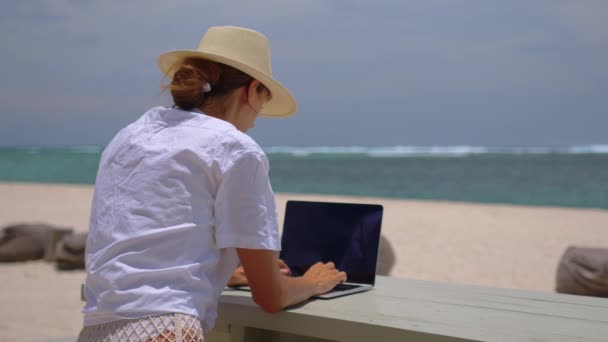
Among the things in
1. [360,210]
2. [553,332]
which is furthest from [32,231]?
[553,332]

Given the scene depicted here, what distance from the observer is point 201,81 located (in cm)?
200

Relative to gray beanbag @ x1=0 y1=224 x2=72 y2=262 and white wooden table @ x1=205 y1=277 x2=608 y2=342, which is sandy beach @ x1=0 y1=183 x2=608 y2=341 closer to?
gray beanbag @ x1=0 y1=224 x2=72 y2=262

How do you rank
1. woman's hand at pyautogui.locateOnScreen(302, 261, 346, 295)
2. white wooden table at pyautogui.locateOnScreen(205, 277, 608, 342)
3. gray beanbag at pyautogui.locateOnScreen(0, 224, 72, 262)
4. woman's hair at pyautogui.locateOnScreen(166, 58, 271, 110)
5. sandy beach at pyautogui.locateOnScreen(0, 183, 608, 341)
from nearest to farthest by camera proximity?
white wooden table at pyautogui.locateOnScreen(205, 277, 608, 342) < woman's hair at pyautogui.locateOnScreen(166, 58, 271, 110) < woman's hand at pyautogui.locateOnScreen(302, 261, 346, 295) < sandy beach at pyautogui.locateOnScreen(0, 183, 608, 341) < gray beanbag at pyautogui.locateOnScreen(0, 224, 72, 262)

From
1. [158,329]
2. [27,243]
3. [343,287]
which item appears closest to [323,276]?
[343,287]

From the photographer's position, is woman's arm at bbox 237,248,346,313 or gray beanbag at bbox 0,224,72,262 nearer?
woman's arm at bbox 237,248,346,313

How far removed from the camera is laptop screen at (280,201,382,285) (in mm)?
2459

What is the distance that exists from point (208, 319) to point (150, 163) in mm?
444

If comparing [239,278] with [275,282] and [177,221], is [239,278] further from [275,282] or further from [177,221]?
[177,221]

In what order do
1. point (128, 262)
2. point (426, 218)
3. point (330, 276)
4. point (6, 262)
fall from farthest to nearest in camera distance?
point (426, 218), point (6, 262), point (330, 276), point (128, 262)

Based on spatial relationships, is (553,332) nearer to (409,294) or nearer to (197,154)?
(409,294)

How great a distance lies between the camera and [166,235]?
1.78 m

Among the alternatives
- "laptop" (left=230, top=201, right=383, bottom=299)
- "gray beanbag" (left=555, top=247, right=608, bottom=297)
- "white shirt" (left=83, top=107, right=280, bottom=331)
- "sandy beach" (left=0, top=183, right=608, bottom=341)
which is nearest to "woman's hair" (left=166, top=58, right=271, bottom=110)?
"white shirt" (left=83, top=107, right=280, bottom=331)

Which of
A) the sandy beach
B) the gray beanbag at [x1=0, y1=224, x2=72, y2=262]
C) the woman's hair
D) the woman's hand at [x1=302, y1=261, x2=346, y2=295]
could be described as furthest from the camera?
the gray beanbag at [x1=0, y1=224, x2=72, y2=262]

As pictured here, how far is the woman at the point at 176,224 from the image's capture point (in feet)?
5.77
